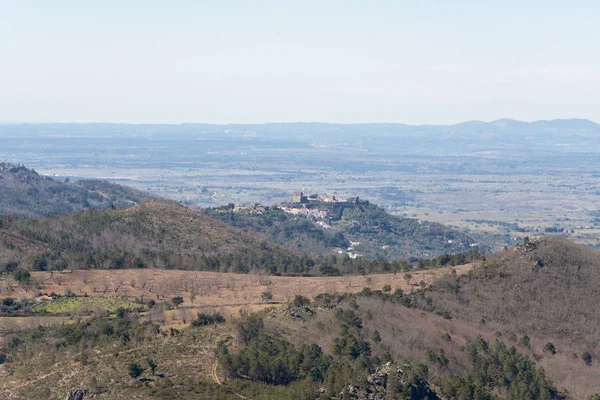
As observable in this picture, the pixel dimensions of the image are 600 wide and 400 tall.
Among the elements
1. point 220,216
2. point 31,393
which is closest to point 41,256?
point 31,393

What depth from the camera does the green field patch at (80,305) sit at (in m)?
66.5

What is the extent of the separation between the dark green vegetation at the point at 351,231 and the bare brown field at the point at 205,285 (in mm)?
60876

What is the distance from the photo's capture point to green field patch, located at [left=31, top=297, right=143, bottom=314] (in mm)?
66500

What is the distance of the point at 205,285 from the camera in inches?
2985

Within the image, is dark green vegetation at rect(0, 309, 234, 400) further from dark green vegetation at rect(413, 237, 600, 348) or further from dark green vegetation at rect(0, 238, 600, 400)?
dark green vegetation at rect(413, 237, 600, 348)

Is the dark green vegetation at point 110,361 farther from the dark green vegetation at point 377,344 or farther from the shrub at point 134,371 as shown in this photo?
the dark green vegetation at point 377,344

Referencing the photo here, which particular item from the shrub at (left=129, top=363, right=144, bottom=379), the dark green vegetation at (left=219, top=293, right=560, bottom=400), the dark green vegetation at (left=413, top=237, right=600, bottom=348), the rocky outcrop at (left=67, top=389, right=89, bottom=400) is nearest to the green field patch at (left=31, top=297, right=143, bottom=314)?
the dark green vegetation at (left=219, top=293, right=560, bottom=400)

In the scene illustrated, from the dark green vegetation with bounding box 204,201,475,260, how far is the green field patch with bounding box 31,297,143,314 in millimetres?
72746

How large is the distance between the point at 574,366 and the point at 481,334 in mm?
6598

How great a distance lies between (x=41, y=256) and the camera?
8475 centimetres

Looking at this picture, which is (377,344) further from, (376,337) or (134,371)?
(134,371)

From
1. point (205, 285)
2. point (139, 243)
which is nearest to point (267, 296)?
point (205, 285)

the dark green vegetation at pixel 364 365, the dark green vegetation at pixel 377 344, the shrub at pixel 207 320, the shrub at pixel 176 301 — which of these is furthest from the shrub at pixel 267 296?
the shrub at pixel 207 320

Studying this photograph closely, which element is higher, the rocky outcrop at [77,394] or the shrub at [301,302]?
the rocky outcrop at [77,394]
